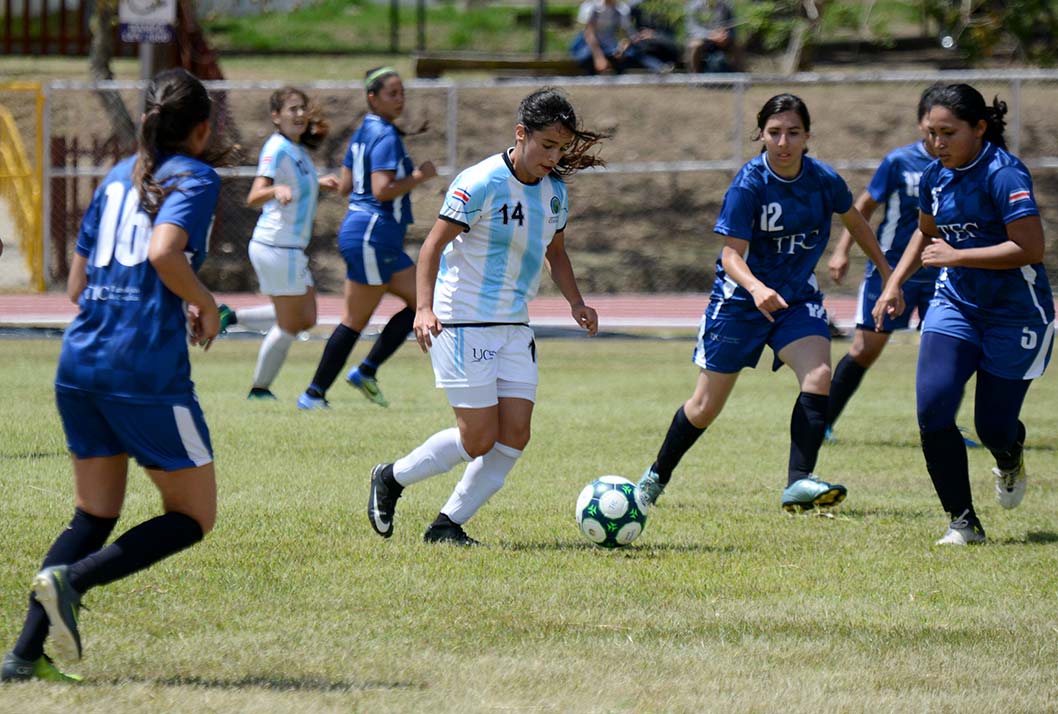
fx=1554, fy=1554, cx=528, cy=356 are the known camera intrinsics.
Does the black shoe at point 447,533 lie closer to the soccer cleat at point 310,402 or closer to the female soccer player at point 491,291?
the female soccer player at point 491,291

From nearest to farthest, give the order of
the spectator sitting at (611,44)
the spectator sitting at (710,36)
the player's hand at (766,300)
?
the player's hand at (766,300) < the spectator sitting at (611,44) < the spectator sitting at (710,36)

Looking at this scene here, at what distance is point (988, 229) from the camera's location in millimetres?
6527

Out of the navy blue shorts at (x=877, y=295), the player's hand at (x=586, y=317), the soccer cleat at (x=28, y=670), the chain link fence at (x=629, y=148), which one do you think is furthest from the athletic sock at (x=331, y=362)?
the chain link fence at (x=629, y=148)

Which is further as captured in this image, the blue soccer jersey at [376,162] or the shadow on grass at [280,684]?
the blue soccer jersey at [376,162]

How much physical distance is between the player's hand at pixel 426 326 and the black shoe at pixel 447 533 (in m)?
0.83

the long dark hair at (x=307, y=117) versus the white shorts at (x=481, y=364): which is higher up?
the long dark hair at (x=307, y=117)

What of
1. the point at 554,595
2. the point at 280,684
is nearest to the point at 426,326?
the point at 554,595

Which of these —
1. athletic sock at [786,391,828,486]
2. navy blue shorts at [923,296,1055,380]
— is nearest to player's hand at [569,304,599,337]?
athletic sock at [786,391,828,486]

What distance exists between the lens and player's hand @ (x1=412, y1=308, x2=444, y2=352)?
588cm

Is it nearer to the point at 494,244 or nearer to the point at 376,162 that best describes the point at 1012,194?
the point at 494,244

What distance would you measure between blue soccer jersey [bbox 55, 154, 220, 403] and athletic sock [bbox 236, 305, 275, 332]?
10.5 metres

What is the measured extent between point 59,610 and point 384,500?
2.36 metres

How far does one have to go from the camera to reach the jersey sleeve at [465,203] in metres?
6.06

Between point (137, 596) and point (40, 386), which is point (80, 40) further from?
point (137, 596)
